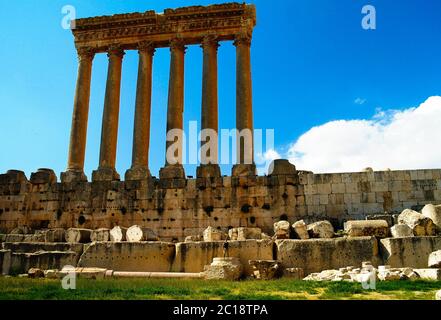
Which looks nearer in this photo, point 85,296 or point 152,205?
point 85,296

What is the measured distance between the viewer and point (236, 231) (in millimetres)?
14812

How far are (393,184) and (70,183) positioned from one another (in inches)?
594

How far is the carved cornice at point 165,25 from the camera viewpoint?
2238 cm

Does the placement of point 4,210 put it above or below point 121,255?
above

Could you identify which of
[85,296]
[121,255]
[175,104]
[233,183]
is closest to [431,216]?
[233,183]

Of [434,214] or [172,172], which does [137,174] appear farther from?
[434,214]

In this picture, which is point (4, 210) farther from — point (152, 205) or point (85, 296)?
point (85, 296)

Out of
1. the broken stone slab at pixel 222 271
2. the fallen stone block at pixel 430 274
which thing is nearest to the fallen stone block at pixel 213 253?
the broken stone slab at pixel 222 271

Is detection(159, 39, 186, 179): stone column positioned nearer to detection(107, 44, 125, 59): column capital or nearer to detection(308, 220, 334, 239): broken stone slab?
detection(107, 44, 125, 59): column capital

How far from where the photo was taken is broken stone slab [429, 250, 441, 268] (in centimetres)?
1107

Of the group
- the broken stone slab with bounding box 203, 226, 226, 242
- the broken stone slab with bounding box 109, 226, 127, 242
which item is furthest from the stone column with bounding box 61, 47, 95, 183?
the broken stone slab with bounding box 203, 226, 226, 242

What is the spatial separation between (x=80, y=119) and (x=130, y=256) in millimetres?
11177

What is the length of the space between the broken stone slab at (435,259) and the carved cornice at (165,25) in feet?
49.9

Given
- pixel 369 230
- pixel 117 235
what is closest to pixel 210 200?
pixel 117 235
